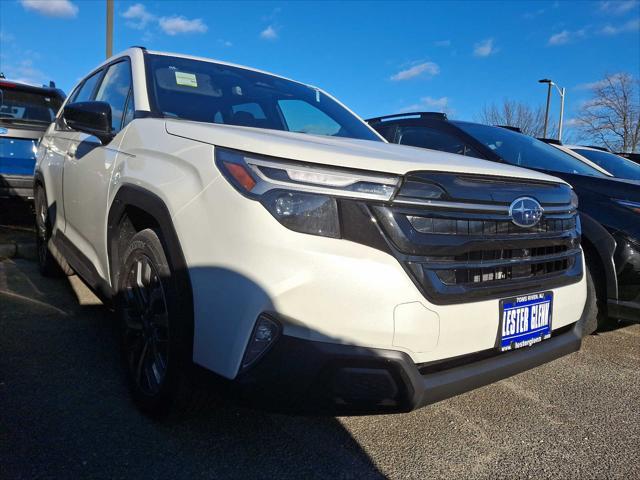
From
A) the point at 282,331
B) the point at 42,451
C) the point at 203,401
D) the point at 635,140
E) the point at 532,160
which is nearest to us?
the point at 282,331

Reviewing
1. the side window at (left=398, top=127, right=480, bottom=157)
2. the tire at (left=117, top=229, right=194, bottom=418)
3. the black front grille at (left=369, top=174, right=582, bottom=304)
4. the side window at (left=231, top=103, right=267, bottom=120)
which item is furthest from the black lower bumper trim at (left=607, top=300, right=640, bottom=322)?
the tire at (left=117, top=229, right=194, bottom=418)

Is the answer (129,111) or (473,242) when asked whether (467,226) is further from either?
(129,111)

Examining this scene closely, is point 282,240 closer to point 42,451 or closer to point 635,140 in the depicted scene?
point 42,451

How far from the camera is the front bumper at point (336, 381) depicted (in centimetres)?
164

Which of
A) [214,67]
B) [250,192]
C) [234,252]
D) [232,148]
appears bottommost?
[234,252]

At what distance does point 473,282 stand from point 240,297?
2.81ft

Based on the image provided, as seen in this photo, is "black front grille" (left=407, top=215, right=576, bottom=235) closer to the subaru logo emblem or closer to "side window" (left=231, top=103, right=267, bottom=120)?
the subaru logo emblem

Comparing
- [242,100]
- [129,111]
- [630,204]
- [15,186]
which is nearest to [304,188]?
[129,111]

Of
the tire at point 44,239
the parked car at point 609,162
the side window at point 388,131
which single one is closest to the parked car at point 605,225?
the parked car at point 609,162

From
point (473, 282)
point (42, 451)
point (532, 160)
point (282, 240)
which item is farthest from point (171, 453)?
point (532, 160)

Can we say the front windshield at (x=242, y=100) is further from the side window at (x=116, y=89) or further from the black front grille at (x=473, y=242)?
the black front grille at (x=473, y=242)

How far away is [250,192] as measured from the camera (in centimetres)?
171

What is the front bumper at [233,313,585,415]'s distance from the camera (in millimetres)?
1640

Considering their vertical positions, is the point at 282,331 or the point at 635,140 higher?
the point at 635,140
